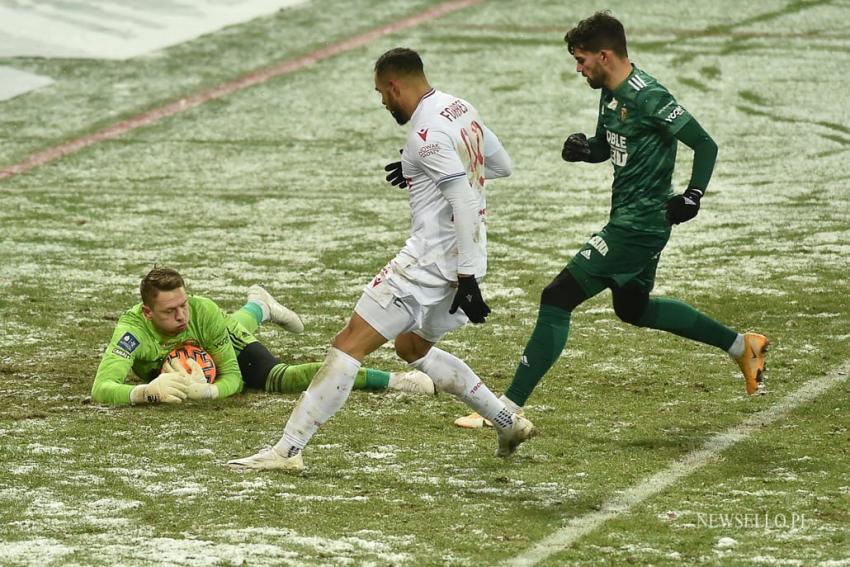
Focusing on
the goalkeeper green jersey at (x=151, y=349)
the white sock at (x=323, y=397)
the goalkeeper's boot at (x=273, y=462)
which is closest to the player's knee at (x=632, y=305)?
the white sock at (x=323, y=397)

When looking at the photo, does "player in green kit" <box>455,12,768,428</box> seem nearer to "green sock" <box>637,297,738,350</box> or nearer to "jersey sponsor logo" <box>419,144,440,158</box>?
"green sock" <box>637,297,738,350</box>

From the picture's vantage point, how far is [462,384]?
23.1 feet

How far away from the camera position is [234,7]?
20531 mm

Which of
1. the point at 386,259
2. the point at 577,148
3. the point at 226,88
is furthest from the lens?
the point at 226,88

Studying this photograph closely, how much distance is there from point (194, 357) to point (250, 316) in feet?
2.89

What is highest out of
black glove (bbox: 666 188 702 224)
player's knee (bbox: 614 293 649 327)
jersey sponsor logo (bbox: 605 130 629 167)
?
jersey sponsor logo (bbox: 605 130 629 167)

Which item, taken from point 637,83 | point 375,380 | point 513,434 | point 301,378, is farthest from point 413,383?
point 637,83

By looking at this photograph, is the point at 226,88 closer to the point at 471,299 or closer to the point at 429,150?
the point at 429,150

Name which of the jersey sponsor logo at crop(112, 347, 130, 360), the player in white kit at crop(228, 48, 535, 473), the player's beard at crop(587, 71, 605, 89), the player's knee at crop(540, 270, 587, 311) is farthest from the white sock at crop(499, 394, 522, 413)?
the jersey sponsor logo at crop(112, 347, 130, 360)

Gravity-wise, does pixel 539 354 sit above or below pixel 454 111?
below

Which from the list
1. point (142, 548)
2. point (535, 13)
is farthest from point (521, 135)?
point (142, 548)

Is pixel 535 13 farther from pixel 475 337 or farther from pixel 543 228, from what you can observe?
pixel 475 337

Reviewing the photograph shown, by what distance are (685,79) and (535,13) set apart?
3380 mm

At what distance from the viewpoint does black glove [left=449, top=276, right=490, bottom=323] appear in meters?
6.65
